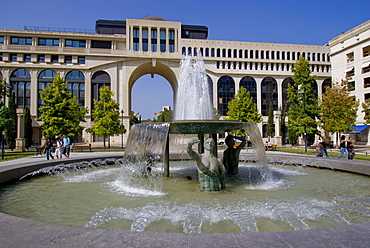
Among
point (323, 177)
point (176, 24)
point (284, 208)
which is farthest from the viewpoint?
point (176, 24)

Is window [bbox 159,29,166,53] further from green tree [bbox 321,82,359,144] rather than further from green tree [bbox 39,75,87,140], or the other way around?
green tree [bbox 321,82,359,144]

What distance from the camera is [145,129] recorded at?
8.55 metres

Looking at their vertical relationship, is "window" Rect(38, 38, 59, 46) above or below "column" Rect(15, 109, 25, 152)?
above

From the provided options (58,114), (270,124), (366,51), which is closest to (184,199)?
(58,114)

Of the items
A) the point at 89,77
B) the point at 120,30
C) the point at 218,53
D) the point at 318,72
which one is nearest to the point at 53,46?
the point at 89,77

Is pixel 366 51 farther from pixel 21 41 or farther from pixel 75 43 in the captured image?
pixel 21 41

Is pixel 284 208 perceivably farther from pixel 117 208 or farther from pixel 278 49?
pixel 278 49

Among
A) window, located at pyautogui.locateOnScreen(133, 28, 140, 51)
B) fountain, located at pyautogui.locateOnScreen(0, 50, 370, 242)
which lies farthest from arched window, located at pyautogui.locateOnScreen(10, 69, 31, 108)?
fountain, located at pyautogui.locateOnScreen(0, 50, 370, 242)

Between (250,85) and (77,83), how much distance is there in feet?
126

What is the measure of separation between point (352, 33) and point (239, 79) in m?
22.7

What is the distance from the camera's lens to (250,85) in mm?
57406

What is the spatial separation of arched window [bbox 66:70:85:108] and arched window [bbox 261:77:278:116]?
133ft

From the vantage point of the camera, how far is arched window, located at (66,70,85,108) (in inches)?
1965

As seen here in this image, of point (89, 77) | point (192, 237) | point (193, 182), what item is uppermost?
point (89, 77)
